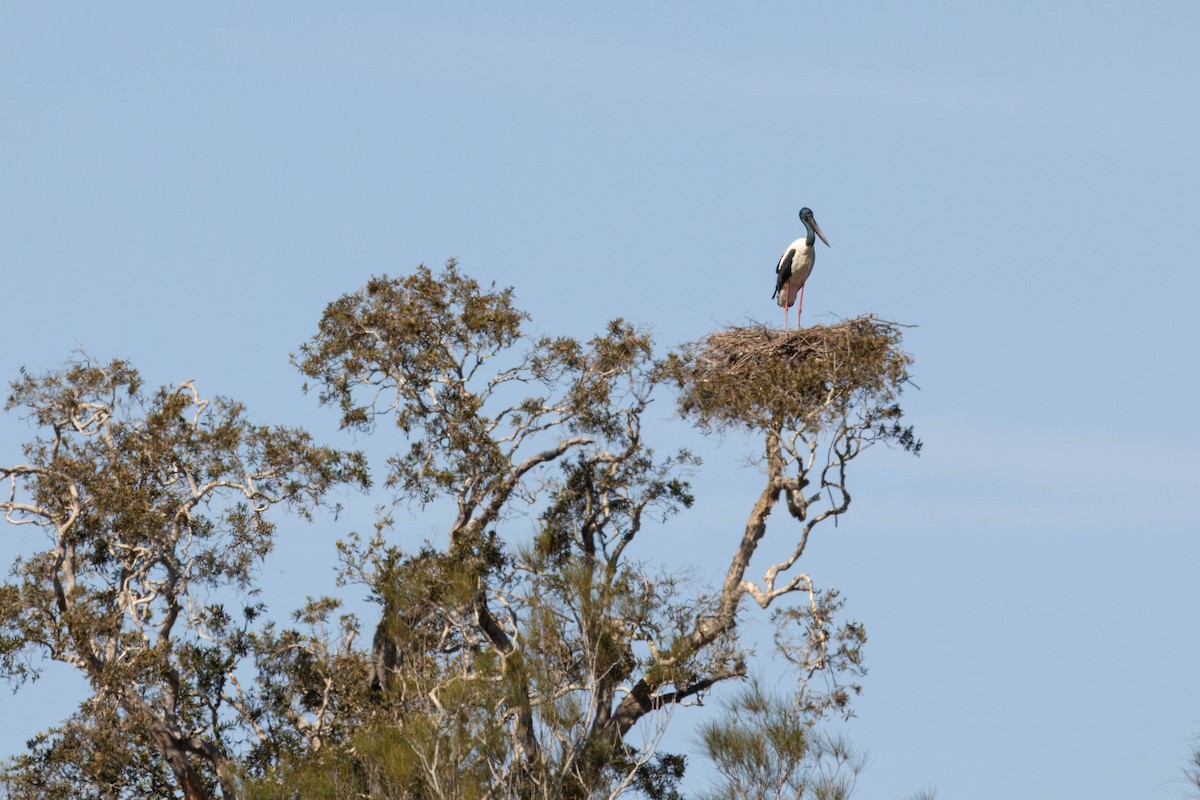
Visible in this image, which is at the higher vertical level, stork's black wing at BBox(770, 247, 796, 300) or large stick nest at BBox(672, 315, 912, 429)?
stork's black wing at BBox(770, 247, 796, 300)

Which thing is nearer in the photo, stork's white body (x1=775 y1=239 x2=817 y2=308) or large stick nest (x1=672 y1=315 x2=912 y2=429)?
large stick nest (x1=672 y1=315 x2=912 y2=429)

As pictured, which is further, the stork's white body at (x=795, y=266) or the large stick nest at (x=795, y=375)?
the stork's white body at (x=795, y=266)

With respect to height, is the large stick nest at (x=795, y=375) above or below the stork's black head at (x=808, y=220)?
below

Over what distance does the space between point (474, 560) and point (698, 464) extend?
2.43 m

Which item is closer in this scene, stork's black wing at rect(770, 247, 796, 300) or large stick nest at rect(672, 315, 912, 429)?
large stick nest at rect(672, 315, 912, 429)

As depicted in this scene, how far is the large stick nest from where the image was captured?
2164 cm

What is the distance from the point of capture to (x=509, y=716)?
1869 cm

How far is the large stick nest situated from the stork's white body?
365 cm

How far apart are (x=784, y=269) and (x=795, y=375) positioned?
15.6ft

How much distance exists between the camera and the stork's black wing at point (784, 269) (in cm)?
2622

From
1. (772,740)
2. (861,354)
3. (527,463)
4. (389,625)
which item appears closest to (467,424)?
(527,463)

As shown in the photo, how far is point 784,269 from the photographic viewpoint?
26250 mm

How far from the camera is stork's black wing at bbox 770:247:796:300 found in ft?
86.0

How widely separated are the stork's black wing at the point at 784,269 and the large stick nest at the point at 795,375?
3.68 metres
